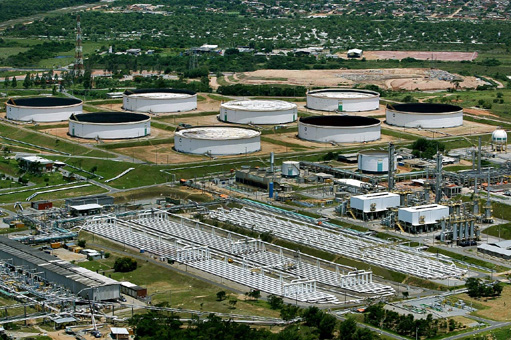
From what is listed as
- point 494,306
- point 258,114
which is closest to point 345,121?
point 258,114

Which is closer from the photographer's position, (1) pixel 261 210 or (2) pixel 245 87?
(1) pixel 261 210

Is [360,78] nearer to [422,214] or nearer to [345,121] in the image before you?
[345,121]

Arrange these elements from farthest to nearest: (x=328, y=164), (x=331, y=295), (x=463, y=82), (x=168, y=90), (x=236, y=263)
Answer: (x=463, y=82) → (x=168, y=90) → (x=328, y=164) → (x=236, y=263) → (x=331, y=295)

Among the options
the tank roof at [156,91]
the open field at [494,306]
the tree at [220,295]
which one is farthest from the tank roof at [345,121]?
the tree at [220,295]

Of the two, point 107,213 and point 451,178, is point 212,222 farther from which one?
point 451,178

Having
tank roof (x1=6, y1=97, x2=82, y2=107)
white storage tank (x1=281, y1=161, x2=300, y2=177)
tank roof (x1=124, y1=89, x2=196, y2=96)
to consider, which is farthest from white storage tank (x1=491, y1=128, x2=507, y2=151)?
tank roof (x1=6, y1=97, x2=82, y2=107)

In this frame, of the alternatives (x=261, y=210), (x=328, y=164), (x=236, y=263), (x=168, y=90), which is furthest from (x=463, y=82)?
(x=236, y=263)
